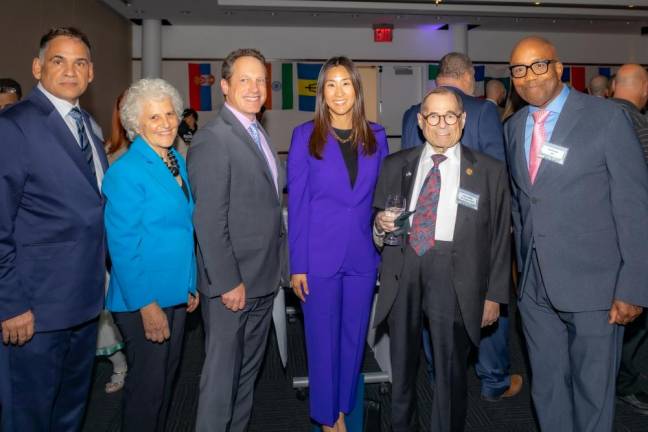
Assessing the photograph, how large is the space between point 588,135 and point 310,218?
1.23 m

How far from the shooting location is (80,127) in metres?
1.97

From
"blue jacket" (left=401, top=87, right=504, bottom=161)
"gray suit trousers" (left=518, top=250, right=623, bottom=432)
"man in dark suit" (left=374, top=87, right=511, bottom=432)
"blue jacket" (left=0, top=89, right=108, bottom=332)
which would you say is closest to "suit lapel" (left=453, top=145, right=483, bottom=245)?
"man in dark suit" (left=374, top=87, right=511, bottom=432)

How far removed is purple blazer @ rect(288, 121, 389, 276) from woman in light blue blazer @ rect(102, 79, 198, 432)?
52 cm

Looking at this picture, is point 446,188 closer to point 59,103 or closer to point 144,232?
point 144,232

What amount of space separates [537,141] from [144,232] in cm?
166

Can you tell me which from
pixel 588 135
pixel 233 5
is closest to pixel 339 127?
pixel 588 135

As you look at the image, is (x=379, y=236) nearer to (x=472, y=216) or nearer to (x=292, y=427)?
(x=472, y=216)

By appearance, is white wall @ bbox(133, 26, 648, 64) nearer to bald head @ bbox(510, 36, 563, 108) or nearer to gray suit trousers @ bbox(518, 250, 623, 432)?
bald head @ bbox(510, 36, 563, 108)

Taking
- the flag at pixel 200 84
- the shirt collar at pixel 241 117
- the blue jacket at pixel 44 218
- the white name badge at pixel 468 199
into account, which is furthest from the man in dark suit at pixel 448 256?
the flag at pixel 200 84

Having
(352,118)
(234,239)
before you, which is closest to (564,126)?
(352,118)

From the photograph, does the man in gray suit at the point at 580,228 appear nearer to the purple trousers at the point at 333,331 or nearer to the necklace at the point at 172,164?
the purple trousers at the point at 333,331

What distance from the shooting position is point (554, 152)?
79.0 inches

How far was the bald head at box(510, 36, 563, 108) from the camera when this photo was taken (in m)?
2.05

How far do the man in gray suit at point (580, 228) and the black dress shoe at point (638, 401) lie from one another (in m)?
1.11
